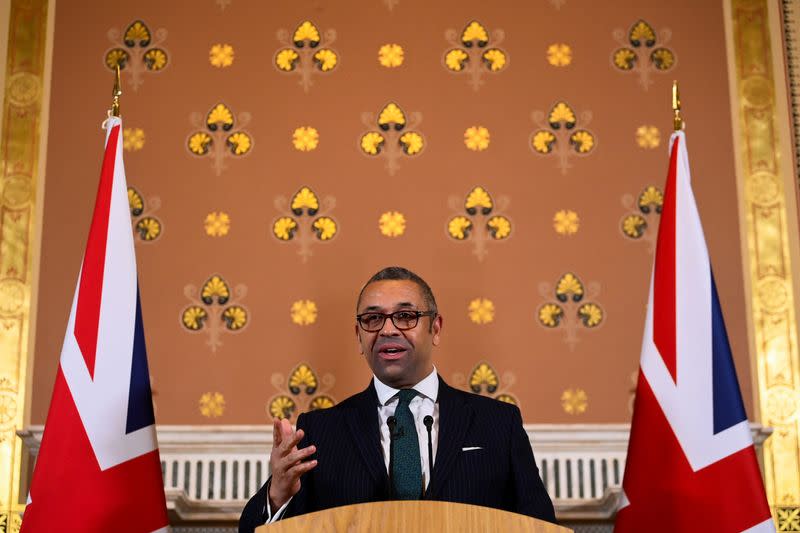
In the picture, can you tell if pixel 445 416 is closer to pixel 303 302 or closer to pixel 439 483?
pixel 439 483

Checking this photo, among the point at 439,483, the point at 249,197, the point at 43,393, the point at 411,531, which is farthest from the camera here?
the point at 249,197

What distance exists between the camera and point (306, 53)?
410 cm

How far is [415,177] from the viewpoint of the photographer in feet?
13.0

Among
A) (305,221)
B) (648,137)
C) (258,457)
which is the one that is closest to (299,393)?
(258,457)

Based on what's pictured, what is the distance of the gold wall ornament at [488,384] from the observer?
3.77 metres

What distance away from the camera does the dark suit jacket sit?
2.43 meters

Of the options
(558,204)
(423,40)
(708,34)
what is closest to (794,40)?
(708,34)

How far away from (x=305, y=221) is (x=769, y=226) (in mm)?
1649

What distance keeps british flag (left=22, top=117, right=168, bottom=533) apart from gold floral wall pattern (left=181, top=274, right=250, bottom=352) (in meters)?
0.65

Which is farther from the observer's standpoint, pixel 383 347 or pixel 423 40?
pixel 423 40

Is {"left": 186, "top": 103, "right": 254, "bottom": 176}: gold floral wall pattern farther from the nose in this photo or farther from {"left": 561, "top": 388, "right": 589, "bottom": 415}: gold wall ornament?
the nose

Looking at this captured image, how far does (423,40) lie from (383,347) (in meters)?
1.87

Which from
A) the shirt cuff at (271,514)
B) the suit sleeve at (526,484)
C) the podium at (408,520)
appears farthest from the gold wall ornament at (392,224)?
the podium at (408,520)

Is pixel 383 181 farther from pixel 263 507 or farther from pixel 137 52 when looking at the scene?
pixel 263 507
